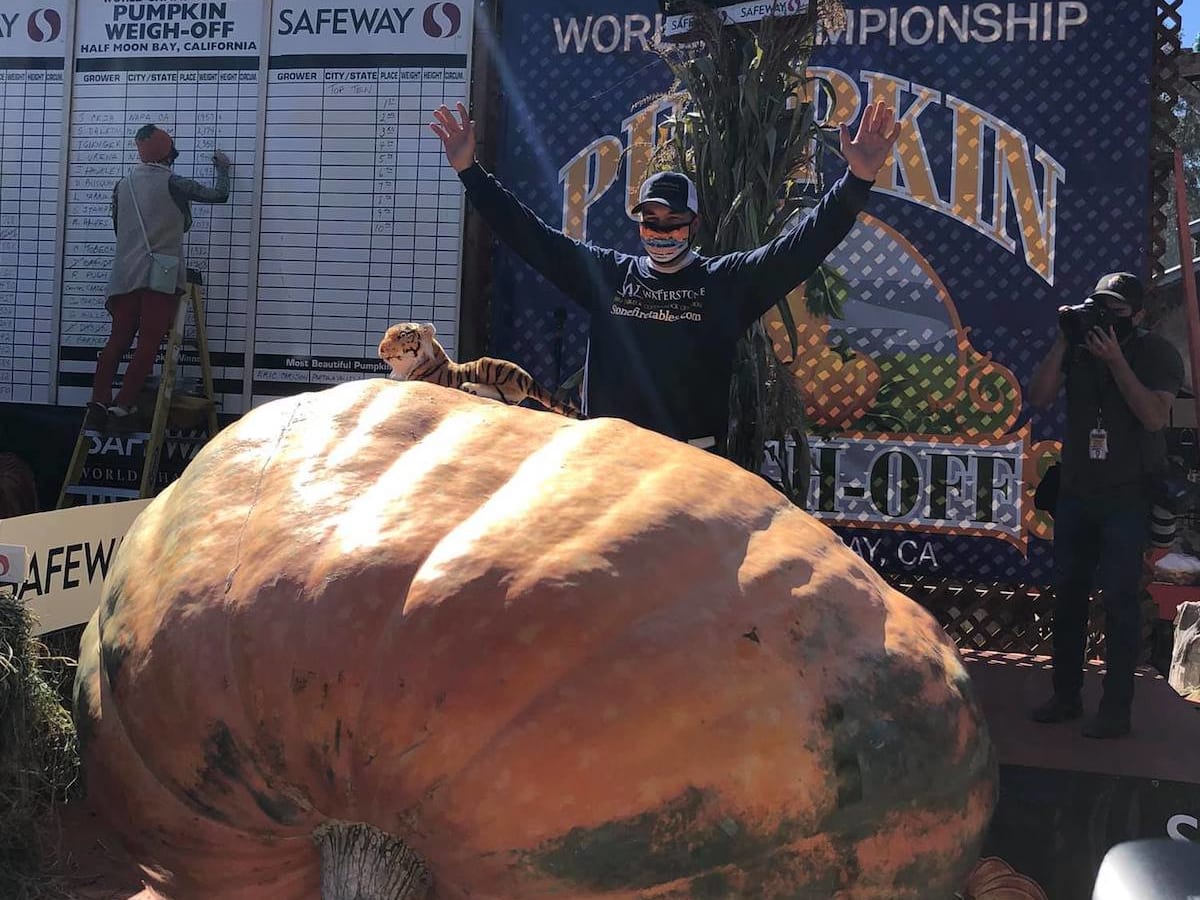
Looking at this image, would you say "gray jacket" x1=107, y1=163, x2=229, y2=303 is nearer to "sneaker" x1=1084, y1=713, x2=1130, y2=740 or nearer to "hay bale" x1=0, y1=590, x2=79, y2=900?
"hay bale" x1=0, y1=590, x2=79, y2=900

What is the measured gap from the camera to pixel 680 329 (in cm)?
245

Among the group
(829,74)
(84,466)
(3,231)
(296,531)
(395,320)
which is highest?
(829,74)

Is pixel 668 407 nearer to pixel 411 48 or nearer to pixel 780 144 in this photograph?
pixel 780 144

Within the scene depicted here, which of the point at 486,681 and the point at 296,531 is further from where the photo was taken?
the point at 296,531

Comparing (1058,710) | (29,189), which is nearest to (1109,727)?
(1058,710)

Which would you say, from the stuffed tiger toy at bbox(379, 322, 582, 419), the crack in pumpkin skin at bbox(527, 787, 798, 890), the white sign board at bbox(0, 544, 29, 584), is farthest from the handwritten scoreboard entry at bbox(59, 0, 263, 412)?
the crack in pumpkin skin at bbox(527, 787, 798, 890)

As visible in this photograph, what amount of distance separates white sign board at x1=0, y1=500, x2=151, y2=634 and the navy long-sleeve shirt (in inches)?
52.6

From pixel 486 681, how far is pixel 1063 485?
2.88 meters

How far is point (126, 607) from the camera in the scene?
52.7 inches

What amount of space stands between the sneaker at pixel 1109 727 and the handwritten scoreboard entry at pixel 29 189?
552 cm

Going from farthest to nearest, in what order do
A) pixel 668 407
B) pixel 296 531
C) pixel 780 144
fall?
pixel 780 144, pixel 668 407, pixel 296 531

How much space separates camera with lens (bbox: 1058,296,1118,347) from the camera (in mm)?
3295

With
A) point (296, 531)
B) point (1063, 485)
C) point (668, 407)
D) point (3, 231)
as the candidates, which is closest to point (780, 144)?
point (668, 407)

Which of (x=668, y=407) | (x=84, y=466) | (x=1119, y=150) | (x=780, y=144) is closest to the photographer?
(x=668, y=407)
